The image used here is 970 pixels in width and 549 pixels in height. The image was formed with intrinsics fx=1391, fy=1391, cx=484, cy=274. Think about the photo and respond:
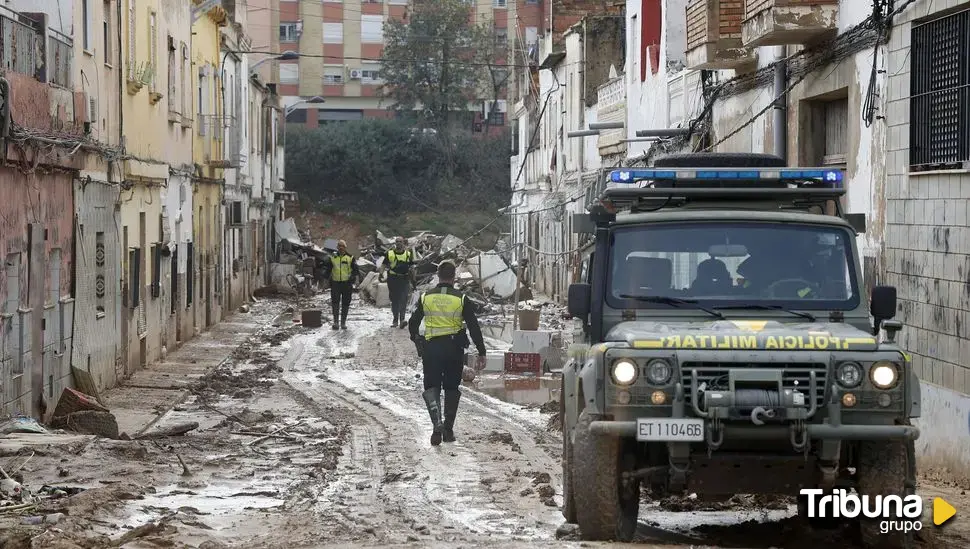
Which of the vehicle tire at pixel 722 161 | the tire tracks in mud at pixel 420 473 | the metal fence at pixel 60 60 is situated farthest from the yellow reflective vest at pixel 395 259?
the vehicle tire at pixel 722 161

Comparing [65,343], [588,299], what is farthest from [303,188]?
[588,299]

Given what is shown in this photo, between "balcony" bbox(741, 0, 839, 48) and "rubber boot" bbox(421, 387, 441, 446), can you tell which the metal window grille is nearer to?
"balcony" bbox(741, 0, 839, 48)

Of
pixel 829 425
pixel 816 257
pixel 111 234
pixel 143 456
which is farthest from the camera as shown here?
pixel 111 234

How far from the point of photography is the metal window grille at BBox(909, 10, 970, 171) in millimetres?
12069

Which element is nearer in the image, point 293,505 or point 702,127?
point 293,505

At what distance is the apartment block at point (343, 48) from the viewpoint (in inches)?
2963

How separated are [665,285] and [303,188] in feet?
197

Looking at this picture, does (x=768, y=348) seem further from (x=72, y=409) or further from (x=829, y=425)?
(x=72, y=409)

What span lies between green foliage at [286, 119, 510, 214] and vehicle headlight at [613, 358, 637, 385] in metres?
59.2

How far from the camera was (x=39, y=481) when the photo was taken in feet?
34.8

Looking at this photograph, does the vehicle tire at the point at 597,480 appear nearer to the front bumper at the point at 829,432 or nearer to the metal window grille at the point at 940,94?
the front bumper at the point at 829,432

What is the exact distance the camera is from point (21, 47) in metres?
14.9

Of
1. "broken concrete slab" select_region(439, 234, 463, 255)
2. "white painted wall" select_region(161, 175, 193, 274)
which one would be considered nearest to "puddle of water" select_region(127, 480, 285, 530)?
"white painted wall" select_region(161, 175, 193, 274)

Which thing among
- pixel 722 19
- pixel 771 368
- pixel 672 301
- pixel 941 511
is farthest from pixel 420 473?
pixel 722 19
